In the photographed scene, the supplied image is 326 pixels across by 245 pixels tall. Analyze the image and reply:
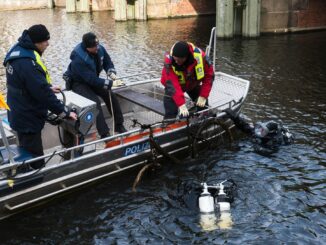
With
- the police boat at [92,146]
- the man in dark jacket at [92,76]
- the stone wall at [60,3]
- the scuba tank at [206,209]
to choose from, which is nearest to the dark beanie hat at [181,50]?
the police boat at [92,146]

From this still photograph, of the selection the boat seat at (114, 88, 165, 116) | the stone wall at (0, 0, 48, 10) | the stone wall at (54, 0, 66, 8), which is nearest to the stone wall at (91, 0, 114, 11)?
the stone wall at (54, 0, 66, 8)

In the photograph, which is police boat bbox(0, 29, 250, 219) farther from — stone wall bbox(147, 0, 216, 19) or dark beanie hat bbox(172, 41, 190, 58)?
stone wall bbox(147, 0, 216, 19)

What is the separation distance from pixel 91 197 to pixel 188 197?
204cm

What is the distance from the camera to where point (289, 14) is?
28.6 meters

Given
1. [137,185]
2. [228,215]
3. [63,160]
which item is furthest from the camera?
[137,185]

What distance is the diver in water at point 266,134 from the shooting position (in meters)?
11.0

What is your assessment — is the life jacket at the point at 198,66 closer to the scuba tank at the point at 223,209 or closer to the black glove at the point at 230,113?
the black glove at the point at 230,113

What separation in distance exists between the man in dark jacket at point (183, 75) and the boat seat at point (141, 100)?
33 cm

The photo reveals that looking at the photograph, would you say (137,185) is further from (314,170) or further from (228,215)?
(314,170)

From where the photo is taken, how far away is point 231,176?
9.72m

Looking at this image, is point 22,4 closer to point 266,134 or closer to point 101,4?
point 101,4

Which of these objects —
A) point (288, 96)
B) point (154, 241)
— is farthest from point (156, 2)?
point (154, 241)

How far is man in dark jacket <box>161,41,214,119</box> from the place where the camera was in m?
9.04

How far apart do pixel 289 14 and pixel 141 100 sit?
21.4 meters
